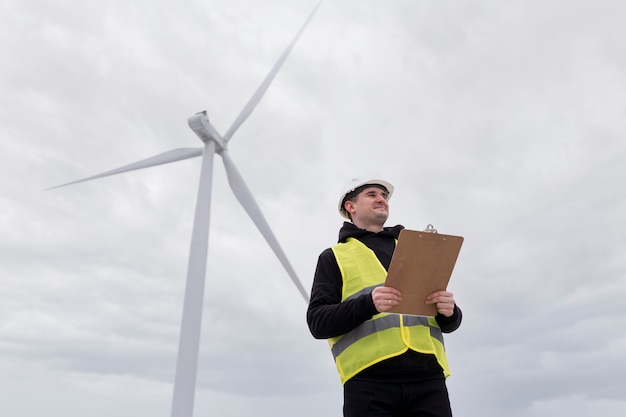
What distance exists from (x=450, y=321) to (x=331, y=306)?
1.14m

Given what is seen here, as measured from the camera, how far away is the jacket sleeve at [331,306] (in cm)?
485

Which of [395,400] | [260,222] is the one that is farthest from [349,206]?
[260,222]

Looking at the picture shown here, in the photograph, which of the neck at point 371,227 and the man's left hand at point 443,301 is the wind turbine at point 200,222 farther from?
the man's left hand at point 443,301

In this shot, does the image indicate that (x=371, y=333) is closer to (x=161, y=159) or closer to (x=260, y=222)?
(x=260, y=222)

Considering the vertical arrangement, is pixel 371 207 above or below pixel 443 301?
above

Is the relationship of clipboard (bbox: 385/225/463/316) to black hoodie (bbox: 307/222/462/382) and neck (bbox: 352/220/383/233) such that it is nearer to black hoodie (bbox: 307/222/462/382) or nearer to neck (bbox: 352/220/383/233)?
black hoodie (bbox: 307/222/462/382)

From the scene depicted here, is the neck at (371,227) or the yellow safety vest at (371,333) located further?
the neck at (371,227)

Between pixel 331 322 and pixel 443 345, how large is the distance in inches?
47.7

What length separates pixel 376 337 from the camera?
196 inches

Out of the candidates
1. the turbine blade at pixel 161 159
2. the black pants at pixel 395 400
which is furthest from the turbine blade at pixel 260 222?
the black pants at pixel 395 400

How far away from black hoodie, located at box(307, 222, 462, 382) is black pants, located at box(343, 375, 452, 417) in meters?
0.17

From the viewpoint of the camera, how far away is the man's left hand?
4.85m

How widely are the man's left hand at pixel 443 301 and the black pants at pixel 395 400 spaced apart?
2.22 ft

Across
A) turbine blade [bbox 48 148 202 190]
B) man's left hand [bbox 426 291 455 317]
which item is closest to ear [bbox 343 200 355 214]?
man's left hand [bbox 426 291 455 317]
